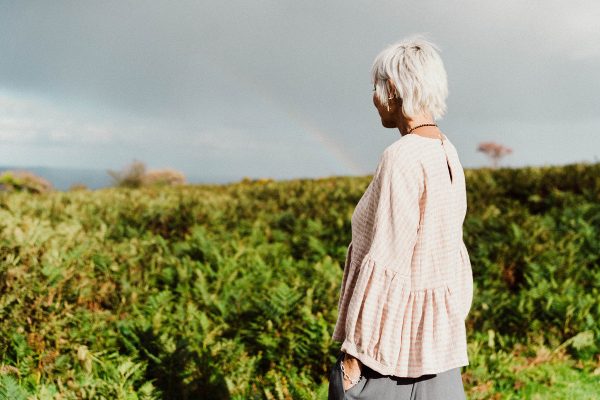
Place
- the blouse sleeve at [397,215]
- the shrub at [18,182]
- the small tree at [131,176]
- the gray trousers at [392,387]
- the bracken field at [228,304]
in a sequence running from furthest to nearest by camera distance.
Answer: the small tree at [131,176] → the shrub at [18,182] → the bracken field at [228,304] → the gray trousers at [392,387] → the blouse sleeve at [397,215]

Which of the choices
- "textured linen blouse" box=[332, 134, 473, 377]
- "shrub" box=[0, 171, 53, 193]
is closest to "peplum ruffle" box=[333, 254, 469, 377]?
"textured linen blouse" box=[332, 134, 473, 377]

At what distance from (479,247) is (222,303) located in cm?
366

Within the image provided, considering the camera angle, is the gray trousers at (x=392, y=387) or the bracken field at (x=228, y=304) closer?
the gray trousers at (x=392, y=387)

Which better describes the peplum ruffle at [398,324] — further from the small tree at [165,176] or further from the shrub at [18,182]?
the small tree at [165,176]

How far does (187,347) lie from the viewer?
14.8ft

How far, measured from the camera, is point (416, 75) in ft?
7.73

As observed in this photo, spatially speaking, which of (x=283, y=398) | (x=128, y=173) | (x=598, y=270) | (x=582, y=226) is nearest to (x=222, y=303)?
(x=283, y=398)

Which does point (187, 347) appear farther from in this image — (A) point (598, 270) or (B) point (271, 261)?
(A) point (598, 270)

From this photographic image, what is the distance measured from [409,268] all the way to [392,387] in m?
0.57

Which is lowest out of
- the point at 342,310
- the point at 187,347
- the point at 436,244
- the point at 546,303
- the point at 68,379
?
the point at 68,379

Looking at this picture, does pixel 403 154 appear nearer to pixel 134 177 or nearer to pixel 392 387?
pixel 392 387

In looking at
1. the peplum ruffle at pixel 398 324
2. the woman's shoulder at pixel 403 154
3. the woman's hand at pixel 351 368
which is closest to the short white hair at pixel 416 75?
the woman's shoulder at pixel 403 154

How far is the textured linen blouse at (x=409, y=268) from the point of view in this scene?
7.56 feet

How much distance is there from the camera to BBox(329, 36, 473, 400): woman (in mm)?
2309
